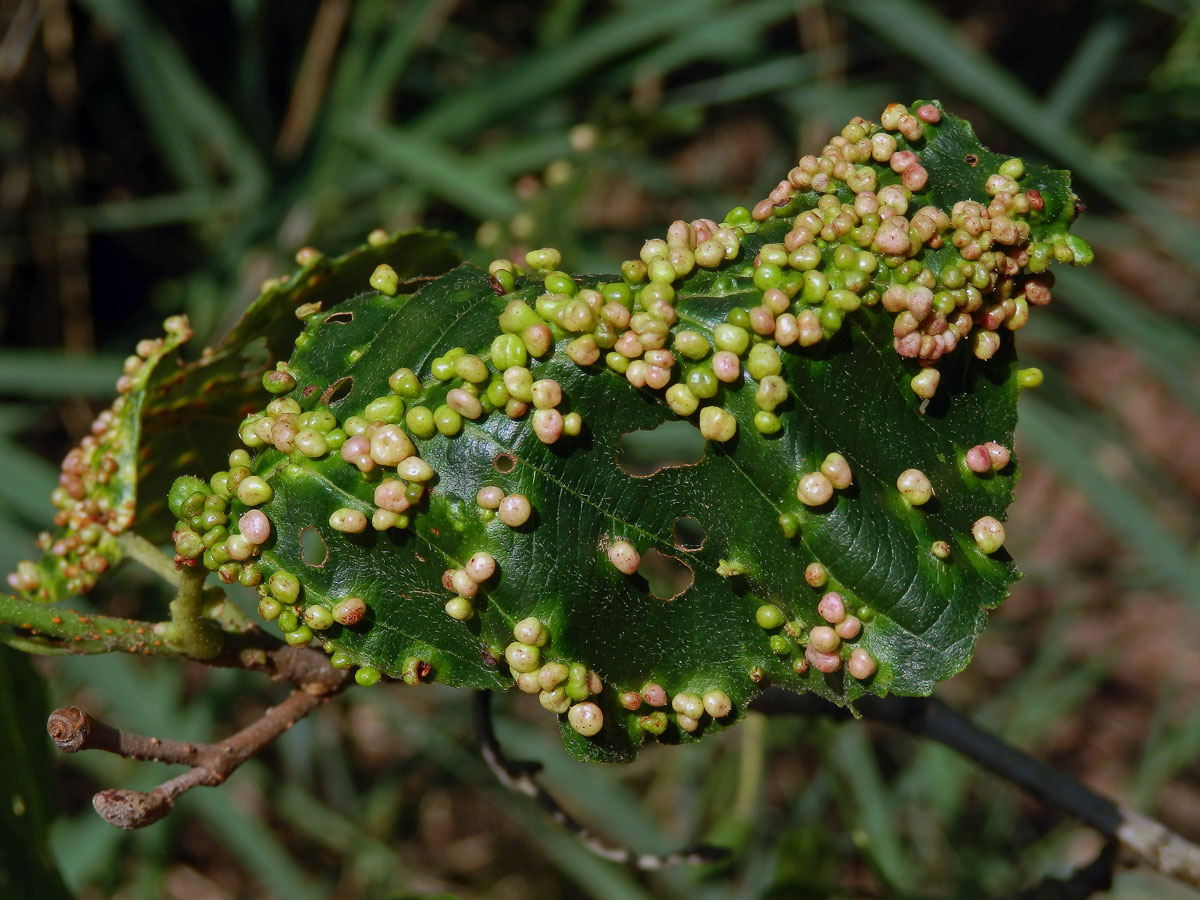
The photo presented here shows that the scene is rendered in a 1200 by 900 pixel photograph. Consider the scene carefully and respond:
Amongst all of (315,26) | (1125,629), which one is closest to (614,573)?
(315,26)

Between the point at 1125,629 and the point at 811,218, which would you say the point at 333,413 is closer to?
the point at 811,218

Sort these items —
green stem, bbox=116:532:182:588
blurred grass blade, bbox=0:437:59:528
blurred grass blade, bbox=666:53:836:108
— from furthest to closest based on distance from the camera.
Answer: blurred grass blade, bbox=666:53:836:108 → blurred grass blade, bbox=0:437:59:528 → green stem, bbox=116:532:182:588

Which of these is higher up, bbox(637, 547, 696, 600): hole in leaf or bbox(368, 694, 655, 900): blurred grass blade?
bbox(637, 547, 696, 600): hole in leaf

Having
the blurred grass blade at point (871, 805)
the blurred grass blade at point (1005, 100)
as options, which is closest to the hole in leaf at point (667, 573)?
the blurred grass blade at point (871, 805)

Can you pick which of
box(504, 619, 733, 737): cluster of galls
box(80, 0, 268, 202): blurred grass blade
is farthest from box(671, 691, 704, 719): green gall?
box(80, 0, 268, 202): blurred grass blade

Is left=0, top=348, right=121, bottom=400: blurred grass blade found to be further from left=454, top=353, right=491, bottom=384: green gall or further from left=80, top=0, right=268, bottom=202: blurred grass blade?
left=454, top=353, right=491, bottom=384: green gall

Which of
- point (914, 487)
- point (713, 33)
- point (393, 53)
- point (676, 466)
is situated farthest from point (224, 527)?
point (713, 33)
